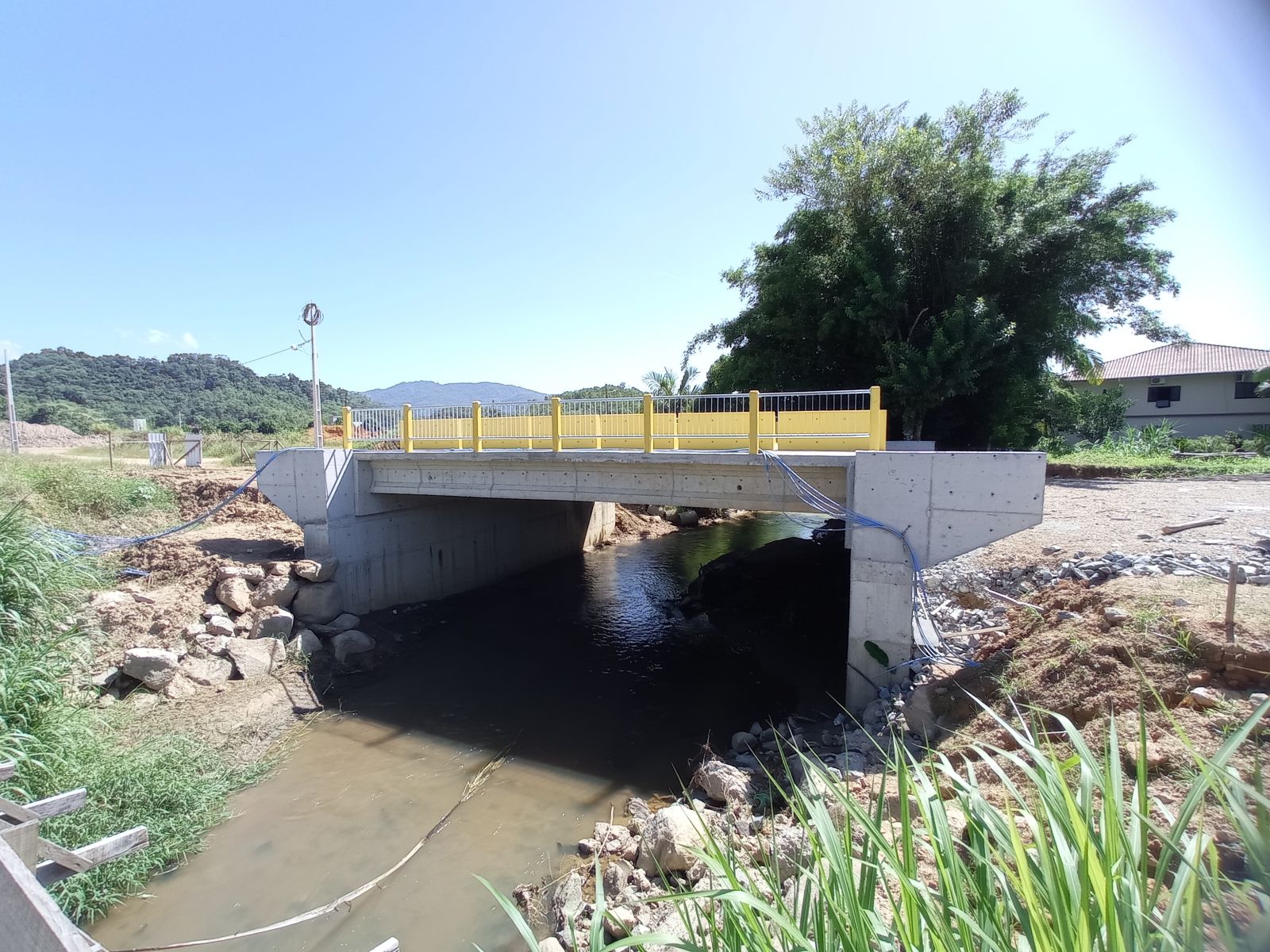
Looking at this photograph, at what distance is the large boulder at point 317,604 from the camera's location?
38.6 feet

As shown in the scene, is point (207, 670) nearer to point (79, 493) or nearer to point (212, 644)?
point (212, 644)

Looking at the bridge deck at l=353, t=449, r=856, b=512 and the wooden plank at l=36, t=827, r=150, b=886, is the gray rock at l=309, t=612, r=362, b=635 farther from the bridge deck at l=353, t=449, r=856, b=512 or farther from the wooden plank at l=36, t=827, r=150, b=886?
the wooden plank at l=36, t=827, r=150, b=886

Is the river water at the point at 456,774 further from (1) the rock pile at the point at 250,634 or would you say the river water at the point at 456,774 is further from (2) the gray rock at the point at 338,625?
(1) the rock pile at the point at 250,634

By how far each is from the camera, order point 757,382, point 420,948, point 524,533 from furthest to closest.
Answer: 1. point 757,382
2. point 524,533
3. point 420,948

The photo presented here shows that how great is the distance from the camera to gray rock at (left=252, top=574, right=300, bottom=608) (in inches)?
438

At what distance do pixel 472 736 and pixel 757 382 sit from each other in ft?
47.7

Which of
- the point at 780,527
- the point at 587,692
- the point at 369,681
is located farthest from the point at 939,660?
the point at 780,527

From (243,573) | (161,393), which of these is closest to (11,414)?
(243,573)

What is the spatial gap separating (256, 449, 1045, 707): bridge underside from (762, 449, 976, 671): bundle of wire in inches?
3.0

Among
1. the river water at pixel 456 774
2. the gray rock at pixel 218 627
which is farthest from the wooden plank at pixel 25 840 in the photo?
the gray rock at pixel 218 627

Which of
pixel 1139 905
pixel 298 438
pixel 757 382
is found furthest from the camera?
pixel 298 438

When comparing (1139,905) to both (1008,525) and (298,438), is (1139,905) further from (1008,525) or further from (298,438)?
(298,438)

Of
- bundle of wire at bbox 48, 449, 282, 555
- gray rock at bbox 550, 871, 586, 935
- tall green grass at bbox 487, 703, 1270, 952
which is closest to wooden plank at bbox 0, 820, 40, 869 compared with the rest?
gray rock at bbox 550, 871, 586, 935

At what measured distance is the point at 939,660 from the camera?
25.1ft
